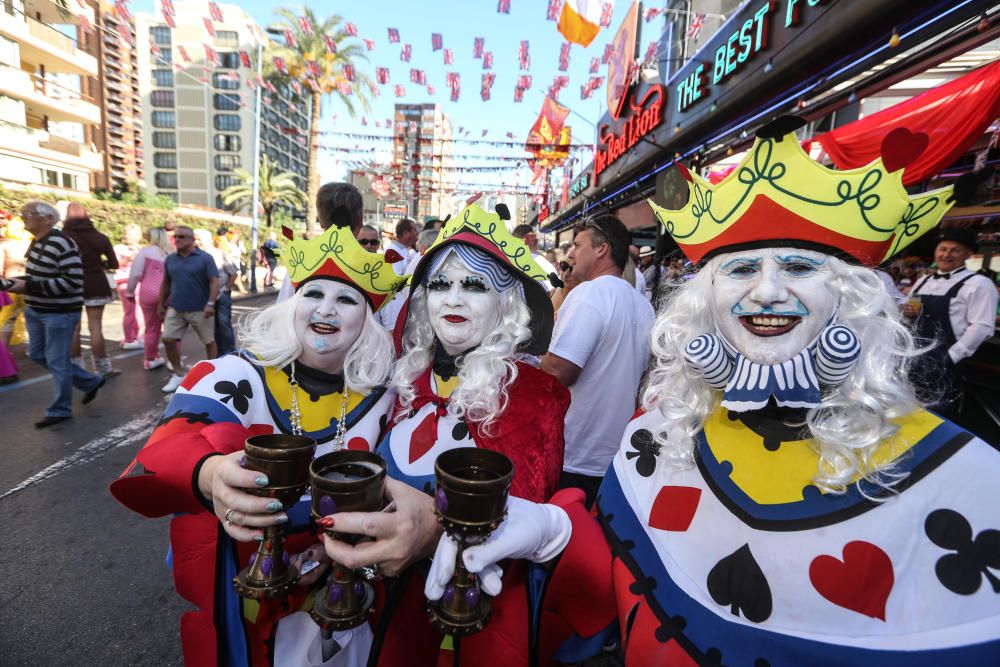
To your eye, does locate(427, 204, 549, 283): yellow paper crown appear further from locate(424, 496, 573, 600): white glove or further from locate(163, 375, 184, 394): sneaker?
locate(163, 375, 184, 394): sneaker

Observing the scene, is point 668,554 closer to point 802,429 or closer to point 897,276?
point 802,429

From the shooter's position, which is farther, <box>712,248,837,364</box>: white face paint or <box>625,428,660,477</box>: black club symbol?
<box>625,428,660,477</box>: black club symbol

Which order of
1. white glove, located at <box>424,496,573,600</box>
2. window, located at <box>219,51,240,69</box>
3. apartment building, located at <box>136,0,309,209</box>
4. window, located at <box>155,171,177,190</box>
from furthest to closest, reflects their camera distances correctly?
window, located at <box>155,171,177,190</box>, apartment building, located at <box>136,0,309,209</box>, window, located at <box>219,51,240,69</box>, white glove, located at <box>424,496,573,600</box>

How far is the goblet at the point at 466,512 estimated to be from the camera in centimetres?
97

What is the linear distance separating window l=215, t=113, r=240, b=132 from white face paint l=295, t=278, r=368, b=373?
69.0m

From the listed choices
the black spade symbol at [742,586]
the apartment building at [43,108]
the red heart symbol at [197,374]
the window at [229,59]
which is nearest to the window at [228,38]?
the window at [229,59]

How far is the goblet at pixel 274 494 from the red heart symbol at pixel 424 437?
0.57 metres

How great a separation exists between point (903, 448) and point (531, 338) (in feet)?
3.89

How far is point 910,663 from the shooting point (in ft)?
3.21

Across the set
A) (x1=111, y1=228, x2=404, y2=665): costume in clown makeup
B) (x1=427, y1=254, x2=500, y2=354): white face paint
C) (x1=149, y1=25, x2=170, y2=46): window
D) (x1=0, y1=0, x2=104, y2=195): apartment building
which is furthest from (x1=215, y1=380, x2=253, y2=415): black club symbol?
(x1=149, y1=25, x2=170, y2=46): window

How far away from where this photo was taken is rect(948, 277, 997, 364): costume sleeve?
14.2 feet

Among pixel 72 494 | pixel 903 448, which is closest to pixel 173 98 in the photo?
pixel 72 494

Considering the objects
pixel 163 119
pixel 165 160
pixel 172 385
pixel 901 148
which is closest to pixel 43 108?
pixel 172 385

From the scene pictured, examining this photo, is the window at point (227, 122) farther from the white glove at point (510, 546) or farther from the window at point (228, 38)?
the white glove at point (510, 546)
